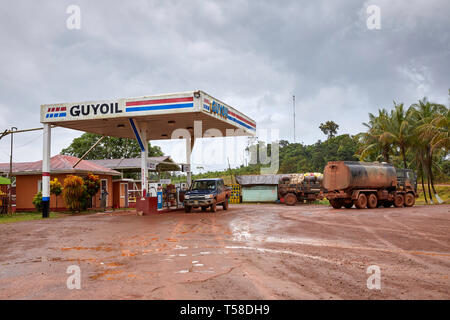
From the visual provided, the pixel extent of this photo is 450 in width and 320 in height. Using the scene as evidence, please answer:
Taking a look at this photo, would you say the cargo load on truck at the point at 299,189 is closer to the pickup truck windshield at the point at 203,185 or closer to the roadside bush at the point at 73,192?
the pickup truck windshield at the point at 203,185

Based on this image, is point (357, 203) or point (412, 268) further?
point (357, 203)

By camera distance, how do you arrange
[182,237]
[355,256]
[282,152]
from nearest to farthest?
[355,256], [182,237], [282,152]

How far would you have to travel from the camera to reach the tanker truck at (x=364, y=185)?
76.0 feet

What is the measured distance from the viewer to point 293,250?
844cm

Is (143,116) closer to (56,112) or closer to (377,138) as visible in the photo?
(56,112)

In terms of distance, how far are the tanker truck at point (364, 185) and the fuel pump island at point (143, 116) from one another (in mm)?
7191

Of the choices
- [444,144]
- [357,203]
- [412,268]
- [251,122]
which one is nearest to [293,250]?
[412,268]

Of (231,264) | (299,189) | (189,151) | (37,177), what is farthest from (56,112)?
(299,189)

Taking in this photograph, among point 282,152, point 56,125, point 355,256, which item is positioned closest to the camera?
point 355,256

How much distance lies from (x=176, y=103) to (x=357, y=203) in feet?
43.0

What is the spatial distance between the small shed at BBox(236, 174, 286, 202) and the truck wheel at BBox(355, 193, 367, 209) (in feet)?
50.5

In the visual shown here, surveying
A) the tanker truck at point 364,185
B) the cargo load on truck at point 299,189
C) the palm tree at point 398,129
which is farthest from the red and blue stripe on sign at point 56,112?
the palm tree at point 398,129

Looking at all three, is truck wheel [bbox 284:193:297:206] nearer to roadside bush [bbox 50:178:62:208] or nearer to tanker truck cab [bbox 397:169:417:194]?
tanker truck cab [bbox 397:169:417:194]
